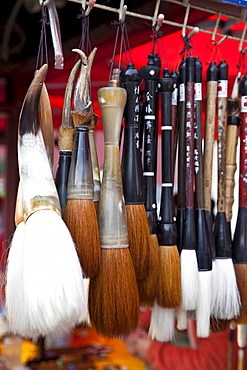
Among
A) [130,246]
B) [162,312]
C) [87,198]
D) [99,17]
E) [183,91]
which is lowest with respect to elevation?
[162,312]

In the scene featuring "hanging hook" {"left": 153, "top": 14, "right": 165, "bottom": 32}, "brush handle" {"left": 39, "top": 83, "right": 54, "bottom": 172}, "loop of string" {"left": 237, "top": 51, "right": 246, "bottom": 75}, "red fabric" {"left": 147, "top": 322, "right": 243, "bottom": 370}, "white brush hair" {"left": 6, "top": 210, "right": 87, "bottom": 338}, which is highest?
"hanging hook" {"left": 153, "top": 14, "right": 165, "bottom": 32}

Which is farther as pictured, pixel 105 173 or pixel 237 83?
pixel 237 83

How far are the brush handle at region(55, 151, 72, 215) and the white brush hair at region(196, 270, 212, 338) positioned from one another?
38 cm

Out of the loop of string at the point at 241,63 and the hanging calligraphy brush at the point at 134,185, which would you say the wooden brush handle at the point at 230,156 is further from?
the hanging calligraphy brush at the point at 134,185

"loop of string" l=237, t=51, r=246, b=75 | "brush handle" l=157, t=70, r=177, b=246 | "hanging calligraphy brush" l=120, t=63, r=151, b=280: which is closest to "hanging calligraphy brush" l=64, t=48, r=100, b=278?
"hanging calligraphy brush" l=120, t=63, r=151, b=280

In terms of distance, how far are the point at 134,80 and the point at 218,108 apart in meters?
0.28

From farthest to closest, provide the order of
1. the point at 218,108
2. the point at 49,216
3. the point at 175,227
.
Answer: the point at 218,108, the point at 175,227, the point at 49,216

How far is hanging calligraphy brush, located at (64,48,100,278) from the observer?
0.87m

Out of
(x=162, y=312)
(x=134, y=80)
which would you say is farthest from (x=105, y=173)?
(x=162, y=312)

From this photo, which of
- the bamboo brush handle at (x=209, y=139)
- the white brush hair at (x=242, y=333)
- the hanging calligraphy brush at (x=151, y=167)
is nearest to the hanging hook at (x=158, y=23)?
the hanging calligraphy brush at (x=151, y=167)

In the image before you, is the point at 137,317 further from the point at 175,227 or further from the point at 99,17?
the point at 99,17

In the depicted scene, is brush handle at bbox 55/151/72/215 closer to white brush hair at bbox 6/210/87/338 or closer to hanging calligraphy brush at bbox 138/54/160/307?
white brush hair at bbox 6/210/87/338

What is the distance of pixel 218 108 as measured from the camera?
3.77 ft

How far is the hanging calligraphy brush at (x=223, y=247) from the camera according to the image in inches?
42.9
